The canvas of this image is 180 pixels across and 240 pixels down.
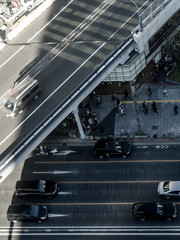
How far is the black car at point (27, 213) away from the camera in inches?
2192

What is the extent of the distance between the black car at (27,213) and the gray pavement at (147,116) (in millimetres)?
14299

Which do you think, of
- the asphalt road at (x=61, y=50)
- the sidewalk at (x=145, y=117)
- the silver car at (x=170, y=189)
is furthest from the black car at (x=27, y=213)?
the silver car at (x=170, y=189)

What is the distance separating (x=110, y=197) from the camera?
57.4m

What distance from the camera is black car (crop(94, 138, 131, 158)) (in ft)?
196

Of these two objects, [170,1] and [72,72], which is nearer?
[72,72]

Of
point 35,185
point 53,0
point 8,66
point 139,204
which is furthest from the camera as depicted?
point 53,0

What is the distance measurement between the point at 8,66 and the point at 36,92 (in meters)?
8.15

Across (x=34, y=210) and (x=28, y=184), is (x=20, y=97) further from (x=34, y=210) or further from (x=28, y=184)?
(x=34, y=210)

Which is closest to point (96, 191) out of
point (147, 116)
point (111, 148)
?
point (111, 148)

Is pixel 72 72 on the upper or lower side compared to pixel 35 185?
upper

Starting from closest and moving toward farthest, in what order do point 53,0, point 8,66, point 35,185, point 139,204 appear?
point 139,204 → point 35,185 → point 8,66 → point 53,0

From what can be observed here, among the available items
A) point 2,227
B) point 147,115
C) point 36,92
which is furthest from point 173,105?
point 2,227

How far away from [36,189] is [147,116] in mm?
19632

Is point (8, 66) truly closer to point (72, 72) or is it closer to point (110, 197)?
point (72, 72)
